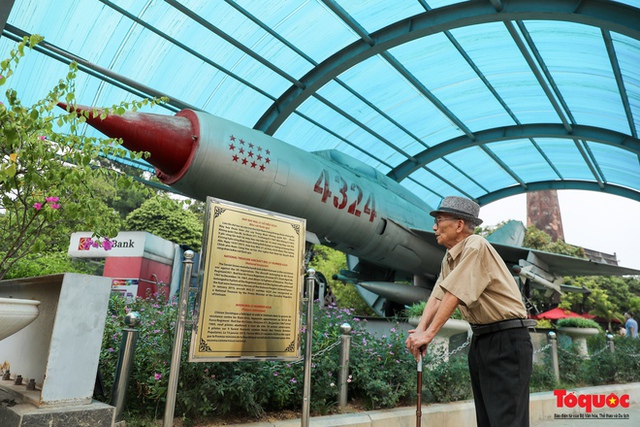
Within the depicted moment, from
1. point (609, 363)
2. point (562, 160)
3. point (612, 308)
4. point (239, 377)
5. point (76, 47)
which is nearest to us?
point (239, 377)

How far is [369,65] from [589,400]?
897 cm

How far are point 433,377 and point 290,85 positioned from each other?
9.47 metres

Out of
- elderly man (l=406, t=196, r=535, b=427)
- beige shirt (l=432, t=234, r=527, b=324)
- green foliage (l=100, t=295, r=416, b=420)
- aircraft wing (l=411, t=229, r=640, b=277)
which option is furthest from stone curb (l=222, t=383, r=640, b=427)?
aircraft wing (l=411, t=229, r=640, b=277)

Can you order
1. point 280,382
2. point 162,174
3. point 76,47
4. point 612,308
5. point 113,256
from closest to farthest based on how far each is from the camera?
point 280,382 → point 162,174 → point 76,47 → point 113,256 → point 612,308

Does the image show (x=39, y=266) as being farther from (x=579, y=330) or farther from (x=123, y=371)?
(x=579, y=330)

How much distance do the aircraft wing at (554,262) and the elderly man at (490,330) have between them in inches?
341

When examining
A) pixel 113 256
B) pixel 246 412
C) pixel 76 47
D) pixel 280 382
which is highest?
pixel 76 47

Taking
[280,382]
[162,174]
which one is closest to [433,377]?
[280,382]

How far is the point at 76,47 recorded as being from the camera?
9.92 metres

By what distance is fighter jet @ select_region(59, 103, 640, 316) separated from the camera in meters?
6.91

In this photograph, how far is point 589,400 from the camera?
662 centimetres

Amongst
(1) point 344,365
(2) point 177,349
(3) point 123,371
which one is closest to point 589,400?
(1) point 344,365

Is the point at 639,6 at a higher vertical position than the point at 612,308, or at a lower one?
higher

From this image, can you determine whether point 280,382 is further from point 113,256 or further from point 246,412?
point 113,256
